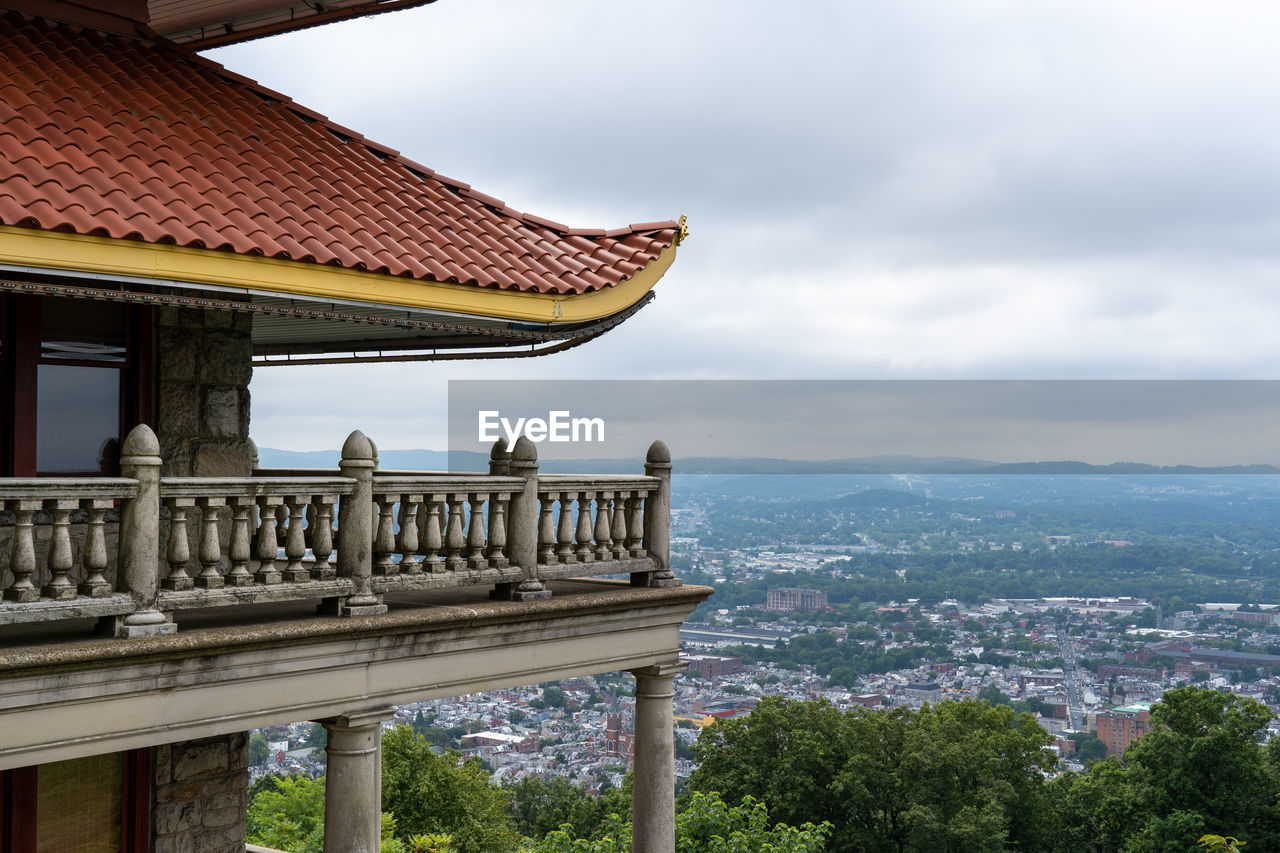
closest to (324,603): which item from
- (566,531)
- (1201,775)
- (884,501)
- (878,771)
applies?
(566,531)

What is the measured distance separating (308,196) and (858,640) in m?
98.1

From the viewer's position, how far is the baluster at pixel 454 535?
895cm

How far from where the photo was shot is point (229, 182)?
823cm

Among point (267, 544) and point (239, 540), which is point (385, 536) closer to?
point (267, 544)

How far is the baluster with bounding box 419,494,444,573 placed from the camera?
8750 mm

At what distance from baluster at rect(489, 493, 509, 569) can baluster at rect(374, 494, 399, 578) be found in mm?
913

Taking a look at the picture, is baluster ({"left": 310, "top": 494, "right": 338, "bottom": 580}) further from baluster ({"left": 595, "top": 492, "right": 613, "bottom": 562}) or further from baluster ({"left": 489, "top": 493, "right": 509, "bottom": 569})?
baluster ({"left": 595, "top": 492, "right": 613, "bottom": 562})

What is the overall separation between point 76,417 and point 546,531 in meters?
3.69

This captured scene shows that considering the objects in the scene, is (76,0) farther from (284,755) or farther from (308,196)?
(284,755)

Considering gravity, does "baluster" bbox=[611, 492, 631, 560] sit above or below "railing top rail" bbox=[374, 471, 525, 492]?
below

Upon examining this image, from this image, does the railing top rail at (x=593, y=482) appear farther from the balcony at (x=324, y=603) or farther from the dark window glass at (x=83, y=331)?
the dark window glass at (x=83, y=331)

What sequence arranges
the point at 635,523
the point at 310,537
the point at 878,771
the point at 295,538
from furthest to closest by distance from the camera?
the point at 878,771, the point at 635,523, the point at 310,537, the point at 295,538

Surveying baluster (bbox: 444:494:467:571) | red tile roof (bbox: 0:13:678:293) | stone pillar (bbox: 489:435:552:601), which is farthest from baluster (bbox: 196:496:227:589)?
stone pillar (bbox: 489:435:552:601)

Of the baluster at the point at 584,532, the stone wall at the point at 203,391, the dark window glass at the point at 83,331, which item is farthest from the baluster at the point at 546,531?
the dark window glass at the point at 83,331
